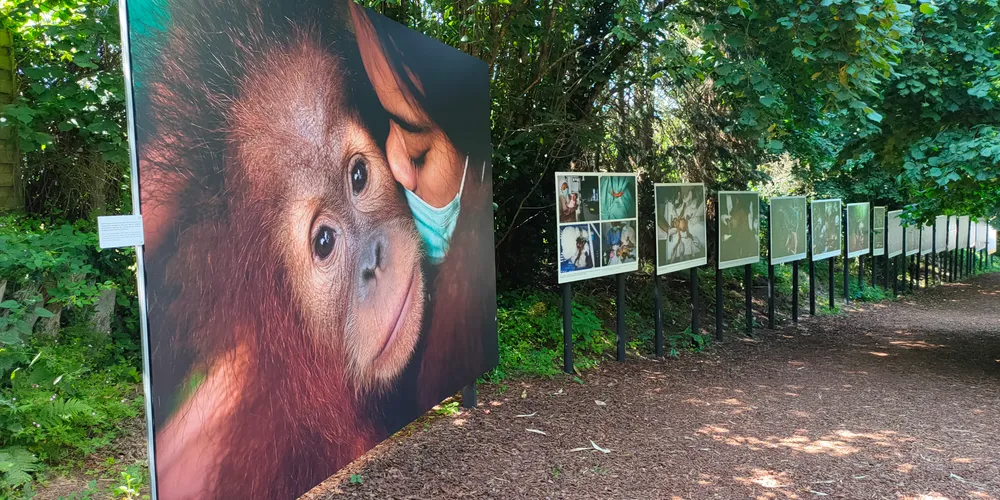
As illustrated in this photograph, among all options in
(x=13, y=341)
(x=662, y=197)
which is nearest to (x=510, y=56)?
(x=662, y=197)

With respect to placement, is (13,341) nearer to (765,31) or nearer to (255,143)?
(255,143)

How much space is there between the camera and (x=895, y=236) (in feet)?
51.2

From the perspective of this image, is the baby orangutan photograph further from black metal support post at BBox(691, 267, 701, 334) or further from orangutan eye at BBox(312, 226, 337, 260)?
black metal support post at BBox(691, 267, 701, 334)

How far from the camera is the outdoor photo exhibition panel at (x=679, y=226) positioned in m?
8.13

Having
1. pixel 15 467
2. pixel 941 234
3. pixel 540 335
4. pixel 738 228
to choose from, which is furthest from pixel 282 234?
pixel 941 234

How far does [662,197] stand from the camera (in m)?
8.14

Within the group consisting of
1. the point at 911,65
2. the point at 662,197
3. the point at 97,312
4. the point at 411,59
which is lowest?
the point at 97,312

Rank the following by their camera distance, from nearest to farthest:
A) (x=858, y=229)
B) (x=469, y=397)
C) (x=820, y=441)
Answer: (x=820, y=441), (x=469, y=397), (x=858, y=229)

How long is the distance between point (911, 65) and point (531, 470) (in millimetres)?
6258

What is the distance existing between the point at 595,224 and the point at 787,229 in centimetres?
515

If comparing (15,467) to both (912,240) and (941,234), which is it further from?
(941,234)

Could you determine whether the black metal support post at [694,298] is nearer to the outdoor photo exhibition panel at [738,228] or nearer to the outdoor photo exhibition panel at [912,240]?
the outdoor photo exhibition panel at [738,228]

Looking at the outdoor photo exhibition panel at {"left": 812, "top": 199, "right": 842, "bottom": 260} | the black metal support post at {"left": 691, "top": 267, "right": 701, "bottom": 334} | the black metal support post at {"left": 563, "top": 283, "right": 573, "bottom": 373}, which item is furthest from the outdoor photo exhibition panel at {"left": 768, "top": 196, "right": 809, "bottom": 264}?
the black metal support post at {"left": 563, "top": 283, "right": 573, "bottom": 373}

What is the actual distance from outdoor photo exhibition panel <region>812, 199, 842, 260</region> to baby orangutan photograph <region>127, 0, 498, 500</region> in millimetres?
9419
